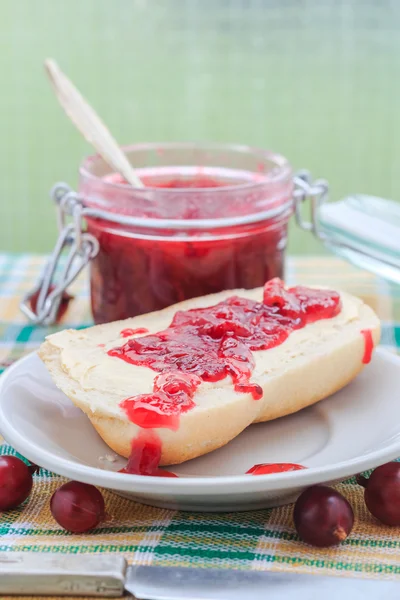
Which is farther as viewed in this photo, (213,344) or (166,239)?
(166,239)

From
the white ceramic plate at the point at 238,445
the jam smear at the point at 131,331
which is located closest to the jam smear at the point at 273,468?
the white ceramic plate at the point at 238,445

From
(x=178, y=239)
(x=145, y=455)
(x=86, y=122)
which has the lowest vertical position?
(x=145, y=455)

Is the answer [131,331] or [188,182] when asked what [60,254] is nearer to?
[188,182]

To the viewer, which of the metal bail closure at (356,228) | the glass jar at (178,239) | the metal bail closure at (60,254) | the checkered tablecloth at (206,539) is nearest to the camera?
the checkered tablecloth at (206,539)

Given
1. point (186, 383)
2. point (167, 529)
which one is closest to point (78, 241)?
point (186, 383)

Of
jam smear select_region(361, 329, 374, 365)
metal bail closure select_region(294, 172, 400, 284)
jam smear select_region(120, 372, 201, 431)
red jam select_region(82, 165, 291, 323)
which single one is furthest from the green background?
jam smear select_region(120, 372, 201, 431)

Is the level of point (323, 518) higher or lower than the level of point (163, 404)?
lower

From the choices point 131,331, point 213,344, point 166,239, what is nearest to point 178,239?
point 166,239

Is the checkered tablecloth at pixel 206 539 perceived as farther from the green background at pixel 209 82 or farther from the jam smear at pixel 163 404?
the green background at pixel 209 82
